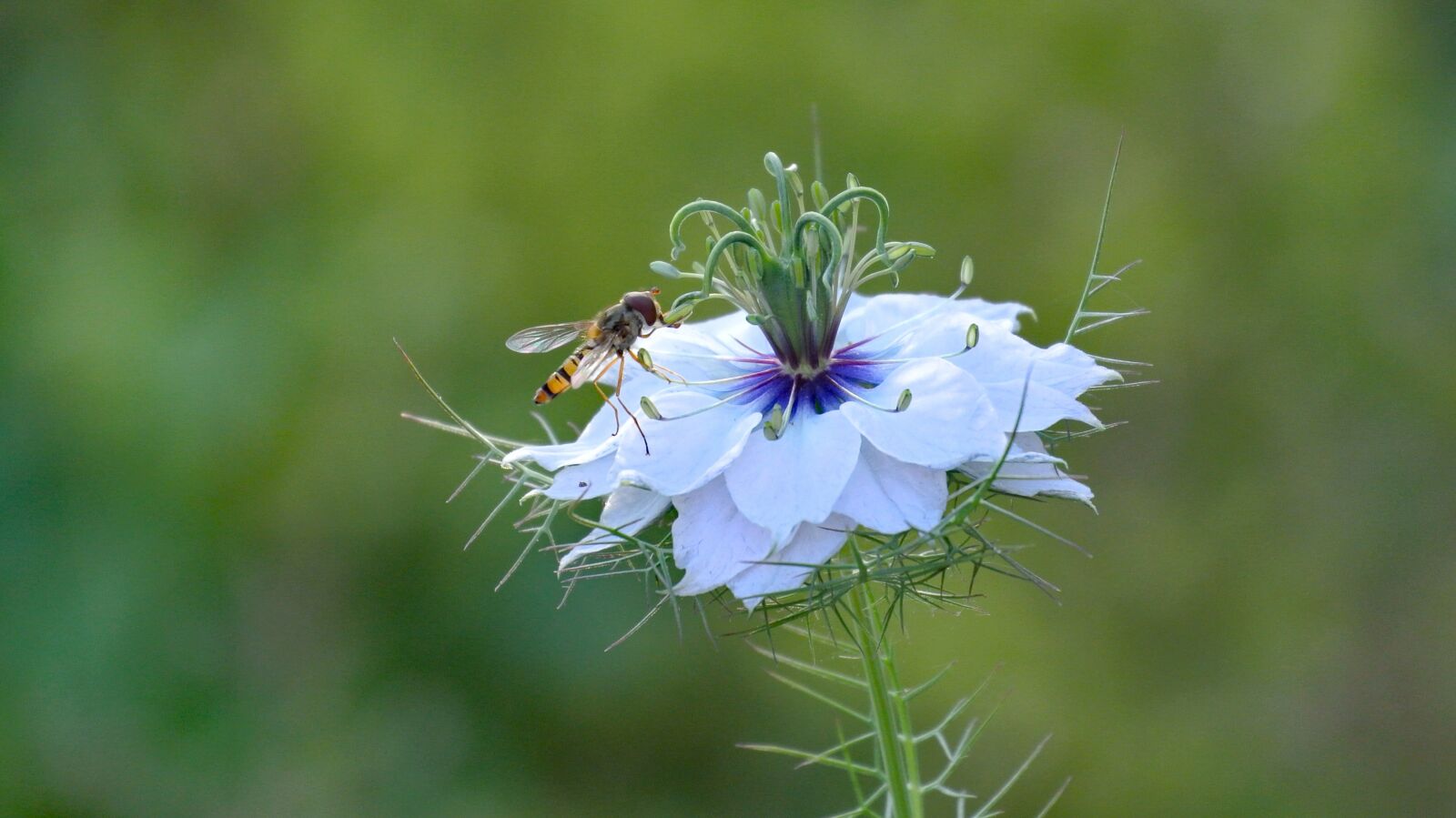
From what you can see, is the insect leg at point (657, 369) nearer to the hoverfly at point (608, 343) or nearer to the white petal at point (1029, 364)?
the hoverfly at point (608, 343)

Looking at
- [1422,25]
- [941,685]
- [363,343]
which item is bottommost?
[941,685]

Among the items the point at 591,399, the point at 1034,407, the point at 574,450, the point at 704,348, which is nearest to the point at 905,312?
the point at 704,348

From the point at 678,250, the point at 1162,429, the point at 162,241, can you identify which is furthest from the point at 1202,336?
the point at 162,241

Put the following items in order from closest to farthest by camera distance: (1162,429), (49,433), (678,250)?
(678,250) < (49,433) < (1162,429)

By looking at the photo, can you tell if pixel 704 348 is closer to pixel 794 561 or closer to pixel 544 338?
pixel 544 338

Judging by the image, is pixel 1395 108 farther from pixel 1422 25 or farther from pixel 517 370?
pixel 517 370

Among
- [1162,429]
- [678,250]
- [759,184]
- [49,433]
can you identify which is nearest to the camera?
[678,250]

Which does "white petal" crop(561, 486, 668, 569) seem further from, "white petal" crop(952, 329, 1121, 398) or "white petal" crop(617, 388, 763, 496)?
"white petal" crop(952, 329, 1121, 398)
